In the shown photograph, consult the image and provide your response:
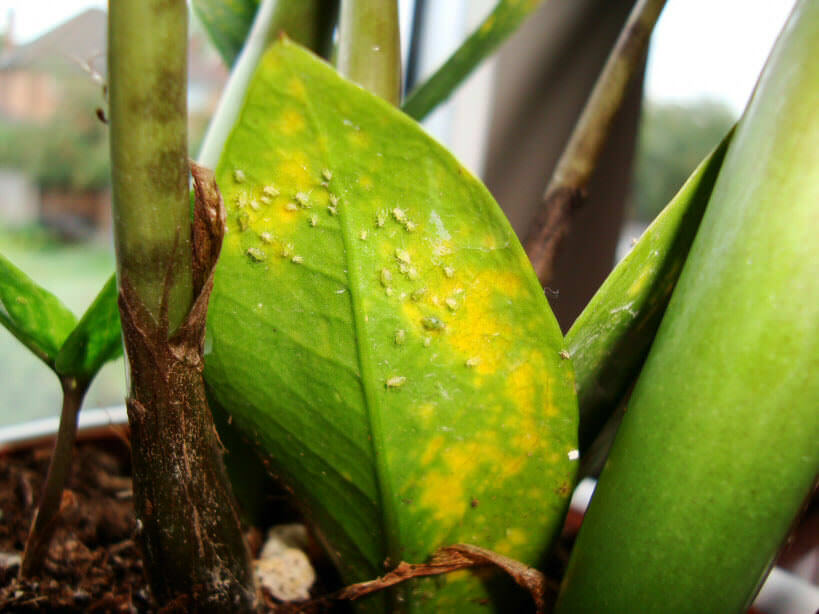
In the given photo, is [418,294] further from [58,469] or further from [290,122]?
[58,469]

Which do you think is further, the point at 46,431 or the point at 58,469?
the point at 46,431

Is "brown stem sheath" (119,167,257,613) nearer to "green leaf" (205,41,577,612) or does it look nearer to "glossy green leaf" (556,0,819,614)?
"green leaf" (205,41,577,612)

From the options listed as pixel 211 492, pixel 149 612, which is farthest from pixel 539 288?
pixel 149 612

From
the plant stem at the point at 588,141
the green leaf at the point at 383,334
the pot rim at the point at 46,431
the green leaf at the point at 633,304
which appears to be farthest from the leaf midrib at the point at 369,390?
the pot rim at the point at 46,431

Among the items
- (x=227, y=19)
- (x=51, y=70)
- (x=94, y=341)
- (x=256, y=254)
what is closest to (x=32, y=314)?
(x=94, y=341)

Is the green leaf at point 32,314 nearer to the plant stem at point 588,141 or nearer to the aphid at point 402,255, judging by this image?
the aphid at point 402,255

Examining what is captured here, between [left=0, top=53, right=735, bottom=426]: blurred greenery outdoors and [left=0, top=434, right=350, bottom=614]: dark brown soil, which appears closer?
[left=0, top=434, right=350, bottom=614]: dark brown soil

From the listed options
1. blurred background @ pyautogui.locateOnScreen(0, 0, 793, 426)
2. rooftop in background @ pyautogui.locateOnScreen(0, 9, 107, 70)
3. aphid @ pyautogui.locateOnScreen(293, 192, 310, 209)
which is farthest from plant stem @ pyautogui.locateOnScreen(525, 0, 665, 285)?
rooftop in background @ pyautogui.locateOnScreen(0, 9, 107, 70)
